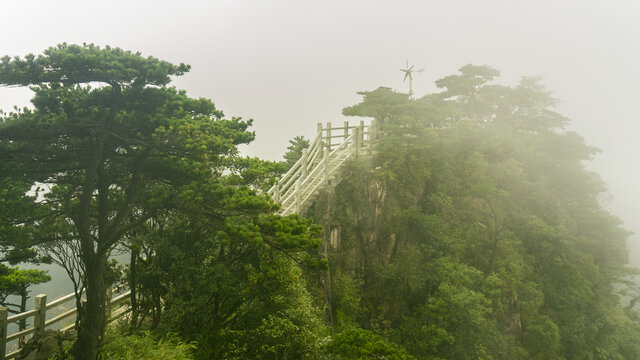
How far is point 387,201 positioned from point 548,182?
14.6 m

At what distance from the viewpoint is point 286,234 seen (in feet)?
19.9

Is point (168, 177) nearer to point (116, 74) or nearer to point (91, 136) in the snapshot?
point (91, 136)

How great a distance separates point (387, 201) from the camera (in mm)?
13812

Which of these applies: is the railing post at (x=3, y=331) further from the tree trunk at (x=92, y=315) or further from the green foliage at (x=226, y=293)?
the green foliage at (x=226, y=293)

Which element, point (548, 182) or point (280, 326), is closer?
point (280, 326)

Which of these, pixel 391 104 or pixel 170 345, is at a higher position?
pixel 391 104

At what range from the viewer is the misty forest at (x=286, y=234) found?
21.1ft

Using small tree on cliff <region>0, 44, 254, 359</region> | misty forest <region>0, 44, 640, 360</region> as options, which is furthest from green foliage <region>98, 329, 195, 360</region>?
small tree on cliff <region>0, 44, 254, 359</region>

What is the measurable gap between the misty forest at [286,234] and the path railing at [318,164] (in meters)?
0.15

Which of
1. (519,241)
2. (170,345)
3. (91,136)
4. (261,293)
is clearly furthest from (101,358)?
(519,241)

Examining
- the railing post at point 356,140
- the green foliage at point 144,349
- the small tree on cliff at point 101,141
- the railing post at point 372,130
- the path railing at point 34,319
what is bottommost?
the green foliage at point 144,349

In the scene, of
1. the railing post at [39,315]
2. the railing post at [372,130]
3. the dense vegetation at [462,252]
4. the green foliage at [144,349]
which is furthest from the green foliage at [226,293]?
the railing post at [372,130]

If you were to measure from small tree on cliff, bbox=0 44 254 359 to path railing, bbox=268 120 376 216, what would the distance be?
3.70m

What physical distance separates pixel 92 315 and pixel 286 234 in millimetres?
4868
